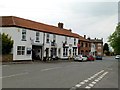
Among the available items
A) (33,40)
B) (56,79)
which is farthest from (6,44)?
(56,79)

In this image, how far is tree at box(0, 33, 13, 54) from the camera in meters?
39.2

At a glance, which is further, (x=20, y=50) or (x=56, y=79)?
(x=20, y=50)

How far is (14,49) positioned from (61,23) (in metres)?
29.6

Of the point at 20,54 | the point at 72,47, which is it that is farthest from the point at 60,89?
the point at 72,47

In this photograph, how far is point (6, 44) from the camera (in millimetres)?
39562

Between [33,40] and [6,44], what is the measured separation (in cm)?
839

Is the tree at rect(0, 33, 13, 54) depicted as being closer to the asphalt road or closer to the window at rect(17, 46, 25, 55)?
the window at rect(17, 46, 25, 55)

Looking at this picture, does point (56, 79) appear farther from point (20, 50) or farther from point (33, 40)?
point (33, 40)

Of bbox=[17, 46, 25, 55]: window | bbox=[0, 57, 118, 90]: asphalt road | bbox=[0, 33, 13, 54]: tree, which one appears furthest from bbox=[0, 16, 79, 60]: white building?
bbox=[0, 57, 118, 90]: asphalt road

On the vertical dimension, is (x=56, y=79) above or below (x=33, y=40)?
below

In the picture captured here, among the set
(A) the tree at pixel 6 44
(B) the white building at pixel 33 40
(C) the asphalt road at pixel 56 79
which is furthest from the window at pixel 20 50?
(C) the asphalt road at pixel 56 79

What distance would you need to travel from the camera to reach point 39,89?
37.3 feet

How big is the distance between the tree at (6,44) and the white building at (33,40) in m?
1.38

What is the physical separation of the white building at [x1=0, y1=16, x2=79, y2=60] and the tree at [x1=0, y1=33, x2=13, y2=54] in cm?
138
